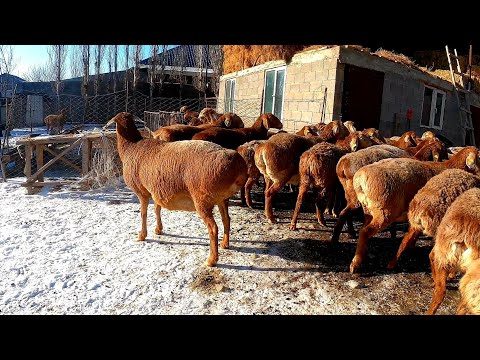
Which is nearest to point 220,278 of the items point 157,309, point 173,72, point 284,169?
point 157,309

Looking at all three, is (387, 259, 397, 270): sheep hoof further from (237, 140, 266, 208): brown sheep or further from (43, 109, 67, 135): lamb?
(43, 109, 67, 135): lamb

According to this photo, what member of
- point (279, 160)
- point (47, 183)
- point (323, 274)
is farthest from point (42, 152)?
point (323, 274)

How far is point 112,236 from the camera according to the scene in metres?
5.74

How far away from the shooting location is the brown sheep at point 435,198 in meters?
4.12

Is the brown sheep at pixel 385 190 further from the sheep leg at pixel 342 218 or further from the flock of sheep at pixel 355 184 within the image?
the sheep leg at pixel 342 218

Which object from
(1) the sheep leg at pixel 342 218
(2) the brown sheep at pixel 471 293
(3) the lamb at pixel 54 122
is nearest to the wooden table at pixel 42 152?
(1) the sheep leg at pixel 342 218

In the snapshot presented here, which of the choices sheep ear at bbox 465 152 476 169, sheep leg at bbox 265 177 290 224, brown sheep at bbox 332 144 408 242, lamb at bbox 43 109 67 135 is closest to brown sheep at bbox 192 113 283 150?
sheep leg at bbox 265 177 290 224

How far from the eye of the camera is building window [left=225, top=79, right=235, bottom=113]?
19.9 meters

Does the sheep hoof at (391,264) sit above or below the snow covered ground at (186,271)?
above

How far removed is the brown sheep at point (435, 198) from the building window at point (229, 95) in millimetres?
15954

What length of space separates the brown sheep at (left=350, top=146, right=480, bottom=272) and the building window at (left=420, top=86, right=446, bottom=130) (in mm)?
11766

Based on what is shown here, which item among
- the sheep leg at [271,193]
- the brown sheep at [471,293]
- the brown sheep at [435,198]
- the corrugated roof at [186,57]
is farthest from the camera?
the corrugated roof at [186,57]

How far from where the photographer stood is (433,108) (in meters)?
15.3

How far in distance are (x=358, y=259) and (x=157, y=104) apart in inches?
1154
